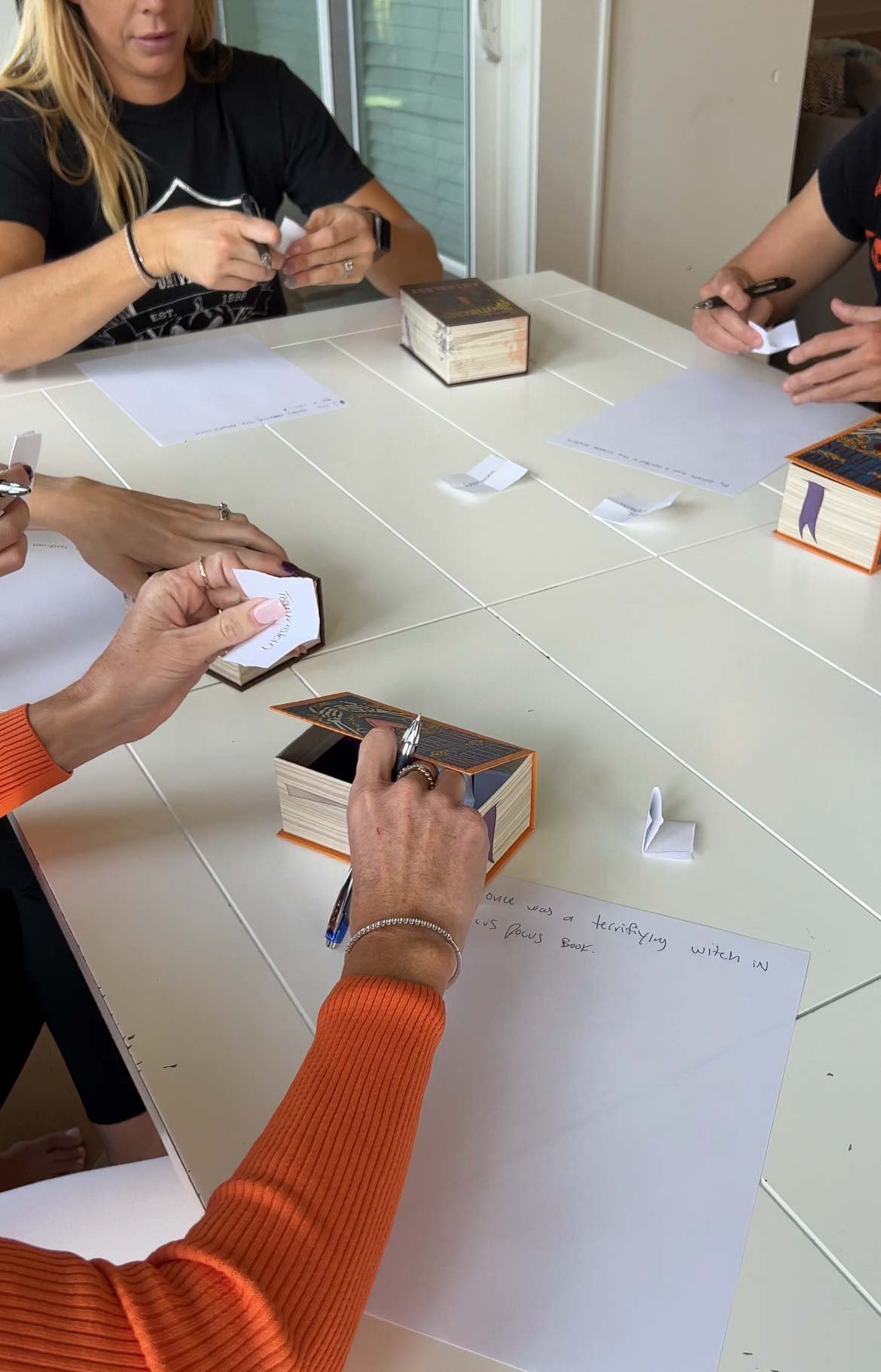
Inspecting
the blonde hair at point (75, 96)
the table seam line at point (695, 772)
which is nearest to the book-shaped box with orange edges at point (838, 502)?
the table seam line at point (695, 772)

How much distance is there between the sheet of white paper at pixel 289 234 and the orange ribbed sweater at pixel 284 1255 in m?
1.19

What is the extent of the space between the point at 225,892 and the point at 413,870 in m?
0.18

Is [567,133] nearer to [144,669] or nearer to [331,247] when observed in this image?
[331,247]

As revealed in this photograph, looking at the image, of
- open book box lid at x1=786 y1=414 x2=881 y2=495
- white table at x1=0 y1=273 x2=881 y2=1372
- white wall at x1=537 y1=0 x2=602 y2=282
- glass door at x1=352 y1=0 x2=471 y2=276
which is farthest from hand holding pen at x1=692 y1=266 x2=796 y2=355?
glass door at x1=352 y1=0 x2=471 y2=276

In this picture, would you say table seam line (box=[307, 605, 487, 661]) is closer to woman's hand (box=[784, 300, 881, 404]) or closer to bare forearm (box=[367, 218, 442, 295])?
woman's hand (box=[784, 300, 881, 404])

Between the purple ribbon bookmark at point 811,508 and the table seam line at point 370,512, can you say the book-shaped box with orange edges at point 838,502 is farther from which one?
the table seam line at point 370,512

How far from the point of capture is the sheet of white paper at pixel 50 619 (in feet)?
3.36

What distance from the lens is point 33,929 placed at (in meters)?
1.12

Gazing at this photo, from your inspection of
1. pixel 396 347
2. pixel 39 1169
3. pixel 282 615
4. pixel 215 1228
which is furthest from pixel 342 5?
pixel 215 1228


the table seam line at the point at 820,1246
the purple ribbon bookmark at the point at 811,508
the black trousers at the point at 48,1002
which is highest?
the purple ribbon bookmark at the point at 811,508

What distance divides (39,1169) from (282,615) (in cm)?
82

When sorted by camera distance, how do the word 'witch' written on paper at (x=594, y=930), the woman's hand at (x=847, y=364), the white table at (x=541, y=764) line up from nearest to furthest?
the white table at (x=541, y=764), the word 'witch' written on paper at (x=594, y=930), the woman's hand at (x=847, y=364)

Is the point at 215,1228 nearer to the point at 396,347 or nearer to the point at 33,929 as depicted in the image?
the point at 33,929

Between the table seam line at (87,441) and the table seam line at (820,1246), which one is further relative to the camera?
the table seam line at (87,441)
